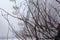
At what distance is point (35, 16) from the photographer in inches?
43.1

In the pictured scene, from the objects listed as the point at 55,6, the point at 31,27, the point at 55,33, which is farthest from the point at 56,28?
the point at 55,6

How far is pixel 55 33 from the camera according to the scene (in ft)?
3.46

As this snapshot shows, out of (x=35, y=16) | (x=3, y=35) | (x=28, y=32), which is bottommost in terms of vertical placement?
(x=3, y=35)

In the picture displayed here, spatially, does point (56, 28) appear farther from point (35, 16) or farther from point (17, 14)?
point (17, 14)

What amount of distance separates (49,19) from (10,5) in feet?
2.22

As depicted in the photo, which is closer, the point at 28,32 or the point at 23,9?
the point at 28,32

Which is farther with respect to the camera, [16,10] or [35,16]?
[16,10]

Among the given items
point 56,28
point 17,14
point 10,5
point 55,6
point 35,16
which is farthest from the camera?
point 10,5

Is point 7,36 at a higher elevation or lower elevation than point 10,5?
lower

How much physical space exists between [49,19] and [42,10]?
3.1 inches

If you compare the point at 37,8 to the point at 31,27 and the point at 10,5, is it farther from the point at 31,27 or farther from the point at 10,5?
the point at 10,5

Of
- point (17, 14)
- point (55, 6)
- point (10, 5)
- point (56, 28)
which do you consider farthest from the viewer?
point (10, 5)

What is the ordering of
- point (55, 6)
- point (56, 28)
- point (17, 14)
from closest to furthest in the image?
point (56, 28) < point (55, 6) < point (17, 14)

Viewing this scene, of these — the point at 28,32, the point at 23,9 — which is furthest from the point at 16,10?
the point at 28,32
